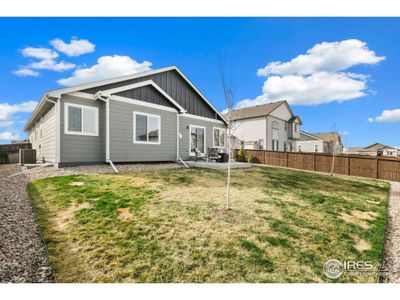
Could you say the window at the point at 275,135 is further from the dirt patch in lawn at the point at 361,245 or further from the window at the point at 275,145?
the dirt patch in lawn at the point at 361,245

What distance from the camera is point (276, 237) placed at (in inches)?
135

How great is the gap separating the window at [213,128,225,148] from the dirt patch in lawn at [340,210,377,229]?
11.0 meters

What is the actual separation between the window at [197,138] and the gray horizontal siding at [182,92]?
3.52ft

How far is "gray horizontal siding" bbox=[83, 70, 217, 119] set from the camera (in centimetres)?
1265

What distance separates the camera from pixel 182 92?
13992 millimetres

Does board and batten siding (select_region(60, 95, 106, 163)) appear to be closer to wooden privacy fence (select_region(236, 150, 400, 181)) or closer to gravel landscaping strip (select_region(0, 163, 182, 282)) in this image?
gravel landscaping strip (select_region(0, 163, 182, 282))

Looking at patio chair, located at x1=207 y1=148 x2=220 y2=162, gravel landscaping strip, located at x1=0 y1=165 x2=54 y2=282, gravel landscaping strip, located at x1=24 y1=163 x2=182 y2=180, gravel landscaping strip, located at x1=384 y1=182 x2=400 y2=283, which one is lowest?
gravel landscaping strip, located at x1=384 y1=182 x2=400 y2=283

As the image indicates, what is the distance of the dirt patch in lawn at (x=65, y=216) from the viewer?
3.74 metres

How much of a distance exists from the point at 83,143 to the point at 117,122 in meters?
1.68

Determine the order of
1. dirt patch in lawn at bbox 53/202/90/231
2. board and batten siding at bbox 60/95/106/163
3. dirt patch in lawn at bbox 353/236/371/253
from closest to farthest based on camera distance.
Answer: dirt patch in lawn at bbox 353/236/371/253 < dirt patch in lawn at bbox 53/202/90/231 < board and batten siding at bbox 60/95/106/163

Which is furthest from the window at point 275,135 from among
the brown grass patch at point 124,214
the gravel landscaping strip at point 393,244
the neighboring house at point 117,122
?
the brown grass patch at point 124,214

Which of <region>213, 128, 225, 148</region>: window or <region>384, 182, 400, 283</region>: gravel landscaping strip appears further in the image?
<region>213, 128, 225, 148</region>: window

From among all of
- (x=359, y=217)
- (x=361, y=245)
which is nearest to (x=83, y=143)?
(x=361, y=245)

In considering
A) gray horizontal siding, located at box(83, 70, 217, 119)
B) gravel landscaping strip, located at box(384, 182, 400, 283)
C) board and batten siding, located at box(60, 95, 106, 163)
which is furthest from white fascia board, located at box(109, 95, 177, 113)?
gravel landscaping strip, located at box(384, 182, 400, 283)
